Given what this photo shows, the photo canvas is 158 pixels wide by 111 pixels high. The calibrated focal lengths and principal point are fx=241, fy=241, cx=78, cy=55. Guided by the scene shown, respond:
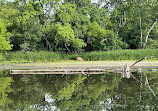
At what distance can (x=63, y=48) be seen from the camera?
4472 centimetres

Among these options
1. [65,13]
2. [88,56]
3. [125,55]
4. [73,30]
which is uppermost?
[65,13]

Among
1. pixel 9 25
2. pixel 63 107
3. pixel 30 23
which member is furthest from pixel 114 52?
pixel 63 107

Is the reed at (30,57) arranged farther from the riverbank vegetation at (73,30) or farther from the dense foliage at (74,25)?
the dense foliage at (74,25)

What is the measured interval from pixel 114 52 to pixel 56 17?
1301 cm

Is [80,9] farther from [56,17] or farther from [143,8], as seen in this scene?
[143,8]

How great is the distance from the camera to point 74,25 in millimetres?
44625

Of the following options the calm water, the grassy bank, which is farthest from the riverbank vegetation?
the calm water

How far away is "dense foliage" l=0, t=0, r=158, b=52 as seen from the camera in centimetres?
4151

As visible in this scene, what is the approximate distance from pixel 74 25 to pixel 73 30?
119 centimetres

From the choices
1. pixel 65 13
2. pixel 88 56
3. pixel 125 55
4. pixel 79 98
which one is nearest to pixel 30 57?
pixel 88 56

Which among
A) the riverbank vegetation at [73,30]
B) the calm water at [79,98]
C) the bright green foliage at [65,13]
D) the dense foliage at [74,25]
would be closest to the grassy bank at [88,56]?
the riverbank vegetation at [73,30]

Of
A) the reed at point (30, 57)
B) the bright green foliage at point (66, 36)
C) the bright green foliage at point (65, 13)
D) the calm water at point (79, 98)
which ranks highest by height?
the bright green foliage at point (65, 13)

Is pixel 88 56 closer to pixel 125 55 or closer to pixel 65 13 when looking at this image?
pixel 125 55

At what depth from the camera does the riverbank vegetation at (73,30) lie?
39812 mm
